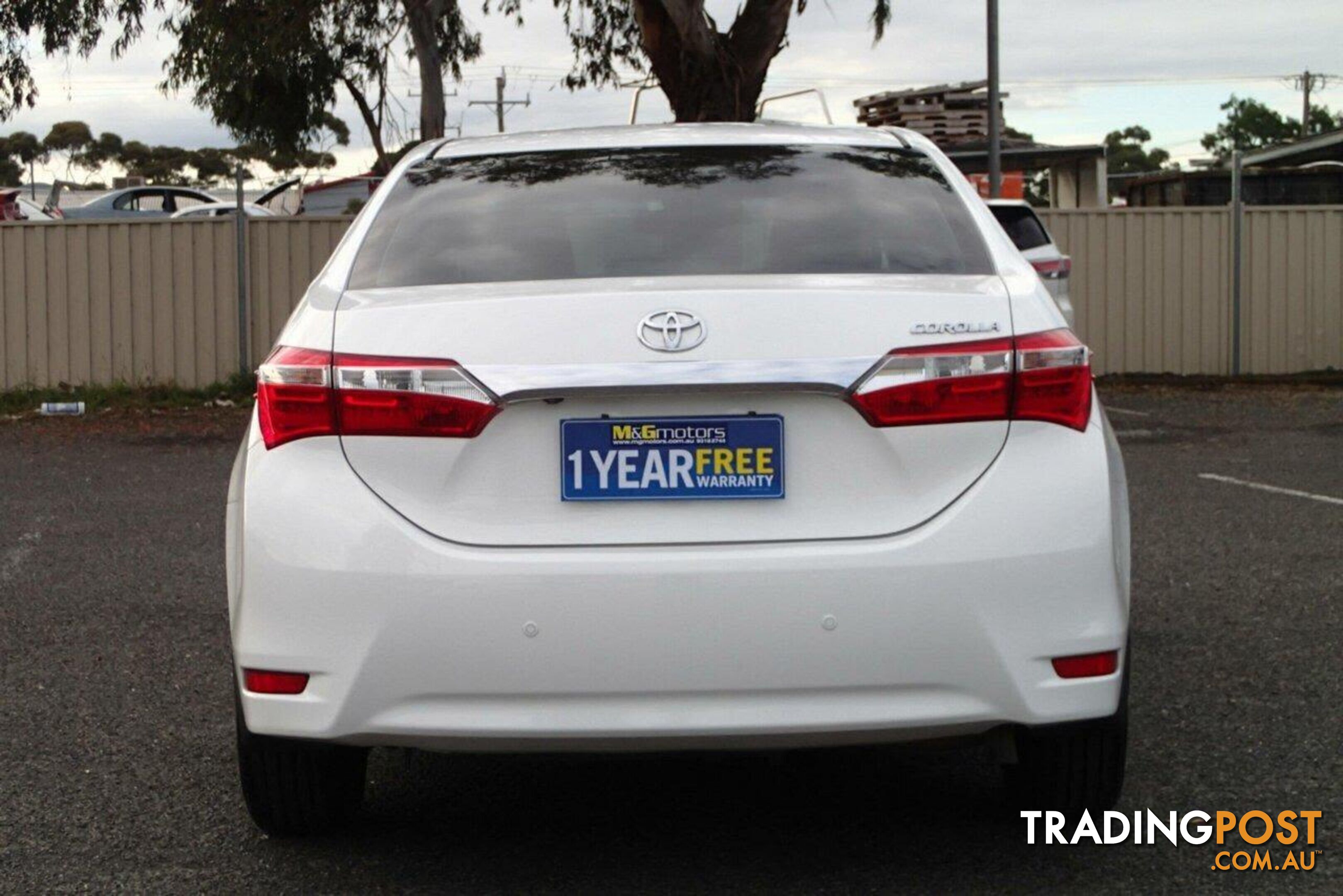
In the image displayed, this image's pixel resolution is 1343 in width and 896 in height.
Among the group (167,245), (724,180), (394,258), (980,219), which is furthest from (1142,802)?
(167,245)

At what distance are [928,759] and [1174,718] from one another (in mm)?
728

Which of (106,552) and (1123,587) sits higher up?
(1123,587)

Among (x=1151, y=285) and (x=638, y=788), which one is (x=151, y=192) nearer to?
(x=1151, y=285)

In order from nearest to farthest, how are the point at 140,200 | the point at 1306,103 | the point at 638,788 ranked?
the point at 638,788, the point at 140,200, the point at 1306,103

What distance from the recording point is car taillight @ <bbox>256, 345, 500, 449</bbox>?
331cm

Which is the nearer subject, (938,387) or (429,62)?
(938,387)

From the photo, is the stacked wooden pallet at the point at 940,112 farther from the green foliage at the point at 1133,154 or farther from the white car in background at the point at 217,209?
the green foliage at the point at 1133,154

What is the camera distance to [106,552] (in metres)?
8.18

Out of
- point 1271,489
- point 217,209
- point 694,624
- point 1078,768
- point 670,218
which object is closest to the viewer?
point 694,624

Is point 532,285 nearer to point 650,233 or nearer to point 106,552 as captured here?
point 650,233

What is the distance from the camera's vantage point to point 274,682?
344 cm

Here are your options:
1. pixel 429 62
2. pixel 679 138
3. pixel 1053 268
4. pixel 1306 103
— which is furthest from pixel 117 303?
pixel 1306 103

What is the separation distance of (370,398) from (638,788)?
4.81 ft

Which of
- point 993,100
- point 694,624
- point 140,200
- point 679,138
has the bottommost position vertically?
point 694,624
